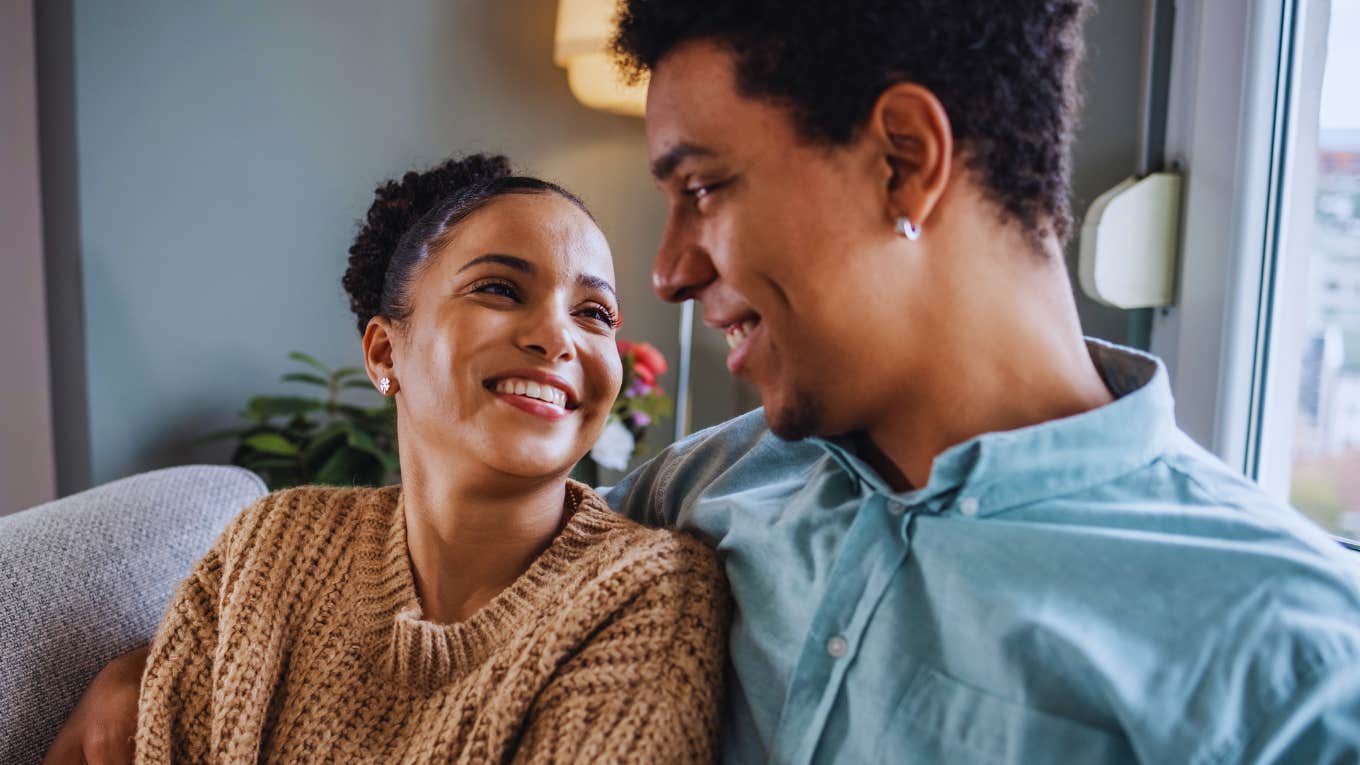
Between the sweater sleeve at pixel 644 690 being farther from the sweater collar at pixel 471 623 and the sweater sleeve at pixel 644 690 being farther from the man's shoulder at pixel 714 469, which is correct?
the man's shoulder at pixel 714 469

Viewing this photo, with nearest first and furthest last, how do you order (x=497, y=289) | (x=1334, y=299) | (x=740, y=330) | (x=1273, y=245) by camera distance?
(x=740, y=330) < (x=497, y=289) < (x=1334, y=299) < (x=1273, y=245)

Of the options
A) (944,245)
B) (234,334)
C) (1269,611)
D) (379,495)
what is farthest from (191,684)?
(234,334)

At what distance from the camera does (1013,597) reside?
84cm

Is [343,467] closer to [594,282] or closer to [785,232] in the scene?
[594,282]

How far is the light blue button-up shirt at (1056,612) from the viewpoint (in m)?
0.74

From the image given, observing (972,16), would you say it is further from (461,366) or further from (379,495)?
(379,495)

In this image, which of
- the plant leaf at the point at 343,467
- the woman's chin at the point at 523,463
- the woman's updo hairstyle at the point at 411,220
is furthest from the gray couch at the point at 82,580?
the plant leaf at the point at 343,467

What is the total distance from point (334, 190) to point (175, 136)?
350mm

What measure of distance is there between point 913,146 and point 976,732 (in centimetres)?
49

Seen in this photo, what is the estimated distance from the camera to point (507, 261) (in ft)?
3.73

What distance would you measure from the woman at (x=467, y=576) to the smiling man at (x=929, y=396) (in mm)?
140

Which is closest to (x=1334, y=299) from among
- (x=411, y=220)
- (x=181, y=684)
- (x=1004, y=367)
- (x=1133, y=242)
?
(x=1133, y=242)

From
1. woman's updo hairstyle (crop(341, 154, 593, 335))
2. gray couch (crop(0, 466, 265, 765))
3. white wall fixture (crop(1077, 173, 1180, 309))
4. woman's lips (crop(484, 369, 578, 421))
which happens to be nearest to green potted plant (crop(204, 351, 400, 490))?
gray couch (crop(0, 466, 265, 765))

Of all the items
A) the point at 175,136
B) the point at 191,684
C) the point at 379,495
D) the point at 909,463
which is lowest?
the point at 191,684
